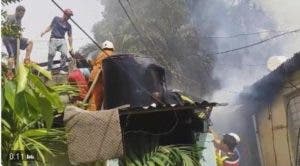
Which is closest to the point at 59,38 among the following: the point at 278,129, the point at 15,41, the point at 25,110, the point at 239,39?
the point at 15,41

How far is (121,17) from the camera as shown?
2531 cm

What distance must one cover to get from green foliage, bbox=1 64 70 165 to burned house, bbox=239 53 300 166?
6753 mm

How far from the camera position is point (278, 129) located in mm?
12641

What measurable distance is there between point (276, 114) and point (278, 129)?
415mm

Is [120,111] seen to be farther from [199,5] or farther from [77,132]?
[199,5]

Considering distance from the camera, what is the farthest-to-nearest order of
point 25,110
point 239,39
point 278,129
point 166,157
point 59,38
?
point 239,39 → point 278,129 → point 59,38 → point 166,157 → point 25,110

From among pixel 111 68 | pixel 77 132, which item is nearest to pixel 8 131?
pixel 77 132

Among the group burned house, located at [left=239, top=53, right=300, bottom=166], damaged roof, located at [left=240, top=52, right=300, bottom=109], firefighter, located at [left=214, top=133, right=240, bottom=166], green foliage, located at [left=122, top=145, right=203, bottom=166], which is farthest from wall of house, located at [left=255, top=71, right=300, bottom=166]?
green foliage, located at [left=122, top=145, right=203, bottom=166]

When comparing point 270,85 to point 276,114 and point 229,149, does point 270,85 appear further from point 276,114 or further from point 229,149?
A: point 229,149

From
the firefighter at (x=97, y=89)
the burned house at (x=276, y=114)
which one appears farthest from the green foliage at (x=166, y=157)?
the burned house at (x=276, y=114)

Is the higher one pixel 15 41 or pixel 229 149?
Answer: pixel 15 41

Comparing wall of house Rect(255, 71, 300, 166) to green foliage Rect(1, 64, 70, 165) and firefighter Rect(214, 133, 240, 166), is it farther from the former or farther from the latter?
green foliage Rect(1, 64, 70, 165)

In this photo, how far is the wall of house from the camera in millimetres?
11547

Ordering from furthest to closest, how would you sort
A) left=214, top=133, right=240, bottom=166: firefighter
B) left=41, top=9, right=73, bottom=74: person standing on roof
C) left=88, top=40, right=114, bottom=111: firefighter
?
1. left=214, top=133, right=240, bottom=166: firefighter
2. left=41, top=9, right=73, bottom=74: person standing on roof
3. left=88, top=40, right=114, bottom=111: firefighter
